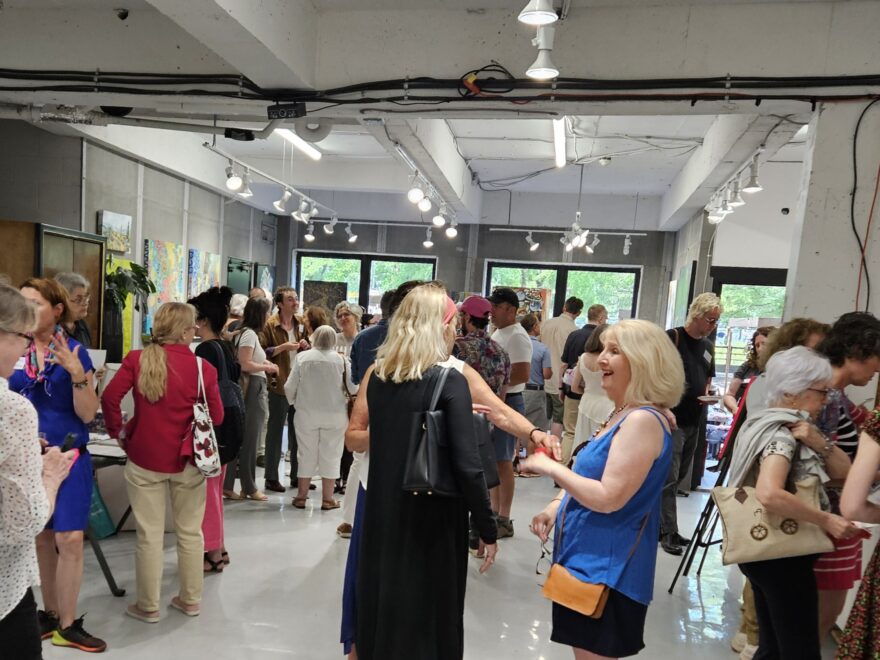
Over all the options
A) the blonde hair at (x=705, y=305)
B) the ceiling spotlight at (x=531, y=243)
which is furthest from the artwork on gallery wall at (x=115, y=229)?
the ceiling spotlight at (x=531, y=243)

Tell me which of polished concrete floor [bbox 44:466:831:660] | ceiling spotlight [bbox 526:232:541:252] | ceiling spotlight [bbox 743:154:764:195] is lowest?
polished concrete floor [bbox 44:466:831:660]

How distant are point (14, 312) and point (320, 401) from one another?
2888mm

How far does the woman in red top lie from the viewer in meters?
2.73

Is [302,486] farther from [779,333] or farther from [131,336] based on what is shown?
[131,336]

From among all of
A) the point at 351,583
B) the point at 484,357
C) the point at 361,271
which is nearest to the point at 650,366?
the point at 351,583

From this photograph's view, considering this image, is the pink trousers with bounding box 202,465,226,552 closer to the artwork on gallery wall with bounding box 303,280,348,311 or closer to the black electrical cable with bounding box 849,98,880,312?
the black electrical cable with bounding box 849,98,880,312

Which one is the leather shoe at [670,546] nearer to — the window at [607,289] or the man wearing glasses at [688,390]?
the man wearing glasses at [688,390]

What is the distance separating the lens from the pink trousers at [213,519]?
3.36 m

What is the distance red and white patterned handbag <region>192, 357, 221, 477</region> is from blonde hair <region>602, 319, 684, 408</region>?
197 centimetres

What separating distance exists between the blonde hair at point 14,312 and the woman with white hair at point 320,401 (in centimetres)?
272

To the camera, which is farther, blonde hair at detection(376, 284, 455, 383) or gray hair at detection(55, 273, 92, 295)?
gray hair at detection(55, 273, 92, 295)

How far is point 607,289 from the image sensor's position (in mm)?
11281

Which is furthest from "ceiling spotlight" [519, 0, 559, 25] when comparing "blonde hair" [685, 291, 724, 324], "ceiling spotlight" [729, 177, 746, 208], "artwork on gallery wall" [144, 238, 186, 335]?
"artwork on gallery wall" [144, 238, 186, 335]

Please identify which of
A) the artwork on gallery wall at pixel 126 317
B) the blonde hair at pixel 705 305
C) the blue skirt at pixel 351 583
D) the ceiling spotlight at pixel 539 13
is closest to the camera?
the blue skirt at pixel 351 583
